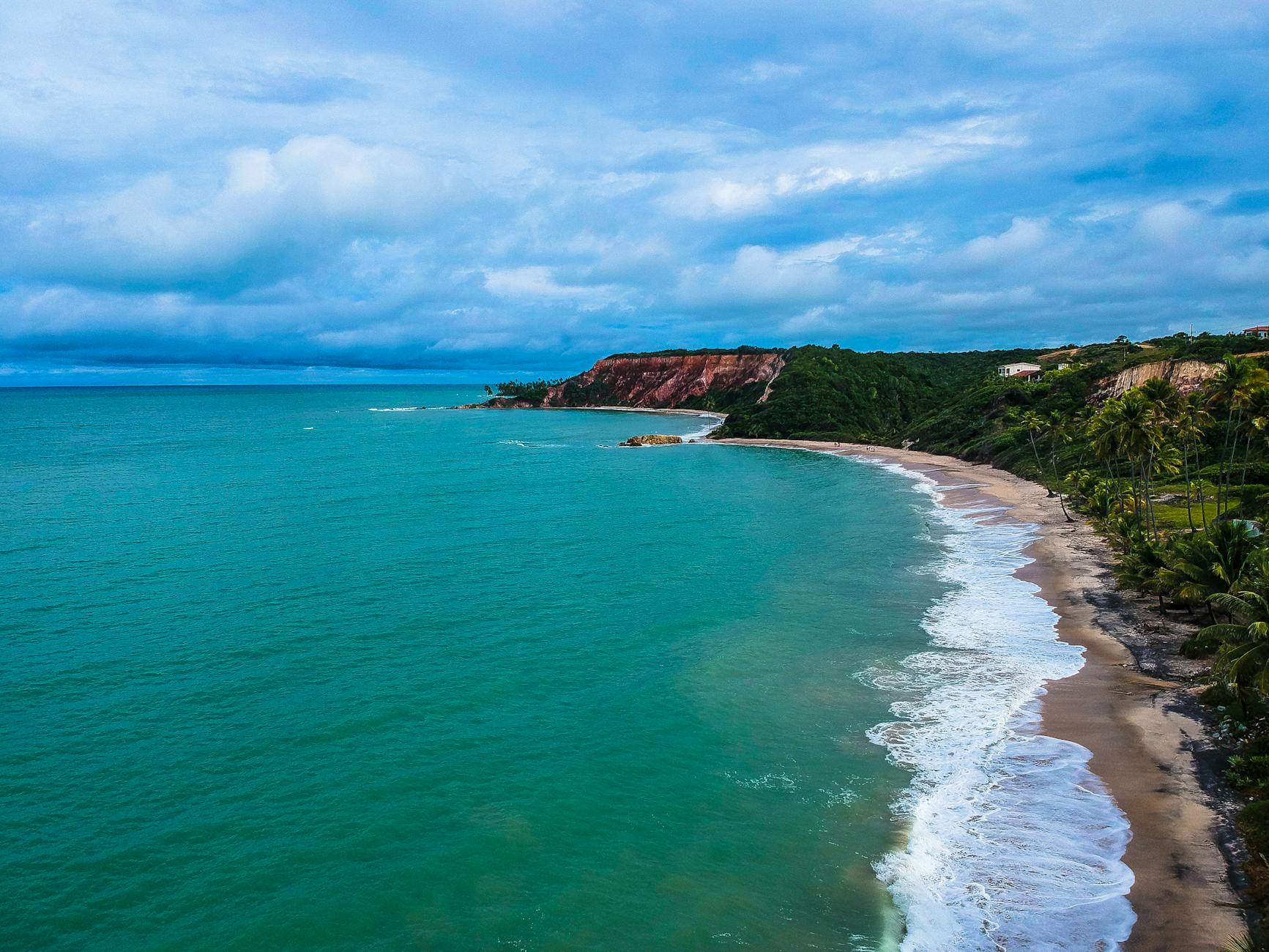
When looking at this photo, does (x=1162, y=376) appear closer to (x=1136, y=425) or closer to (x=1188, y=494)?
(x=1188, y=494)

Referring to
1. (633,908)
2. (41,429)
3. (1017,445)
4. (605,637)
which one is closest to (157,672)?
(605,637)

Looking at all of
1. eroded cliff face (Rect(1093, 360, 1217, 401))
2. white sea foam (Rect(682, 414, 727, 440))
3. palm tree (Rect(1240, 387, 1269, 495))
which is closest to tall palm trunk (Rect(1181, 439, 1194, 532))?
palm tree (Rect(1240, 387, 1269, 495))

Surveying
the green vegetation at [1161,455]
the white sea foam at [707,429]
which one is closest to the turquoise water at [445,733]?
the green vegetation at [1161,455]

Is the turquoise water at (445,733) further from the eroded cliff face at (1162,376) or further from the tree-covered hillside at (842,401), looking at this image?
the tree-covered hillside at (842,401)

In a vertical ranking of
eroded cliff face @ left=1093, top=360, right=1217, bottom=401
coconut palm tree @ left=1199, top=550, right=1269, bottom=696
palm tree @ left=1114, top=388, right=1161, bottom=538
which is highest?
eroded cliff face @ left=1093, top=360, right=1217, bottom=401

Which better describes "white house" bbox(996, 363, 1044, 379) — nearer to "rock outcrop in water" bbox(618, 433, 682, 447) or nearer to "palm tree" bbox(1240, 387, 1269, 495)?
"rock outcrop in water" bbox(618, 433, 682, 447)

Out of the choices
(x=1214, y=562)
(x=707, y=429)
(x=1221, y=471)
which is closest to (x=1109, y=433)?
(x=1221, y=471)

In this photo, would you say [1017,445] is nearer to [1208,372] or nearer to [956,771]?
[1208,372]
